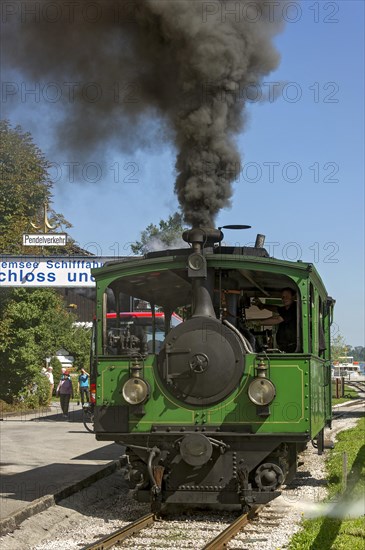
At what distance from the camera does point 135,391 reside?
866 cm

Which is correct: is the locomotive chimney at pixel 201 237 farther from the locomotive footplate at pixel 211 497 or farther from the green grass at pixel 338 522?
the green grass at pixel 338 522

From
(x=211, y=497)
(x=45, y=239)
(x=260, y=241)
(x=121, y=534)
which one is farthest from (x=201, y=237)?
(x=45, y=239)

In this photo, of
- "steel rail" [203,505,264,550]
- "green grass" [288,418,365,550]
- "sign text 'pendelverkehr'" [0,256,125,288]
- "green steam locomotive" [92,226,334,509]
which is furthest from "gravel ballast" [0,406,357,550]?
"sign text 'pendelverkehr'" [0,256,125,288]

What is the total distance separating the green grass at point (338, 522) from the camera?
23.7 ft

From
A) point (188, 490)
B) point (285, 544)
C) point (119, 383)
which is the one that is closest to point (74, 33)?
point (119, 383)

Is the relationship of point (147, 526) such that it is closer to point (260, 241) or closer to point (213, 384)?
point (213, 384)

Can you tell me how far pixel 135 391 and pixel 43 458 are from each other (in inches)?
229

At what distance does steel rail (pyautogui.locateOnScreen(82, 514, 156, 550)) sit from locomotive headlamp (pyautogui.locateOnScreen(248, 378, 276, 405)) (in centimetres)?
163

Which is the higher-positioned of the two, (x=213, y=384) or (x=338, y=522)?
(x=213, y=384)

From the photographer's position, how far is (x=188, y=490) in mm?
8422

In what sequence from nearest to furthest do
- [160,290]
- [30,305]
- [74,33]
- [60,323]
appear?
1. [160,290]
2. [74,33]
3. [30,305]
4. [60,323]

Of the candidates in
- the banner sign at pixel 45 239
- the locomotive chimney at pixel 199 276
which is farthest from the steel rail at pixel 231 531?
the banner sign at pixel 45 239

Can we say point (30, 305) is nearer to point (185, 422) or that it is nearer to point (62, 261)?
point (62, 261)

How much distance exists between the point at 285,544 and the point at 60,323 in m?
38.1
